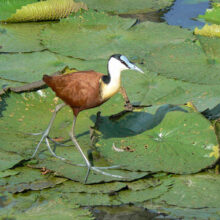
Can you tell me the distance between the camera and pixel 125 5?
23.1 feet

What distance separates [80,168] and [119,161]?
1.06ft

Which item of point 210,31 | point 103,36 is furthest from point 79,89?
point 210,31

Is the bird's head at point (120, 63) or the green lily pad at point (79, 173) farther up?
the bird's head at point (120, 63)

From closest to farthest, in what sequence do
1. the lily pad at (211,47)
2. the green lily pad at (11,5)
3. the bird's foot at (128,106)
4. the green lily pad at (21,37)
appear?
the bird's foot at (128,106) → the lily pad at (211,47) → the green lily pad at (21,37) → the green lily pad at (11,5)

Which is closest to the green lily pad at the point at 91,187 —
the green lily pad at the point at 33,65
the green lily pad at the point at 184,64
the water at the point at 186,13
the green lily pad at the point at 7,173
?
the green lily pad at the point at 7,173

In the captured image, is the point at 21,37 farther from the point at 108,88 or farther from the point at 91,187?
the point at 91,187

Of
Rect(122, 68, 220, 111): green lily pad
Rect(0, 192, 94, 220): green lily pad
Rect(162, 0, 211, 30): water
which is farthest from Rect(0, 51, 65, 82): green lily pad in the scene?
Rect(162, 0, 211, 30): water

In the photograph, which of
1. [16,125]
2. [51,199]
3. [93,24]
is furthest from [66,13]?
[51,199]

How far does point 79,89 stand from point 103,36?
210cm

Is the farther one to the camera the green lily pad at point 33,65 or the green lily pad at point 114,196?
the green lily pad at point 33,65

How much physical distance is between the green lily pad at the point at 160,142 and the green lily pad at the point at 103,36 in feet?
5.16

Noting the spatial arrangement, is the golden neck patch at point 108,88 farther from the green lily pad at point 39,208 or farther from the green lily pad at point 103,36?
the green lily pad at point 103,36

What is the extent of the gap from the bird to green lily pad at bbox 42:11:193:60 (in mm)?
1452

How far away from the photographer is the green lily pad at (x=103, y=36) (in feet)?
18.3
